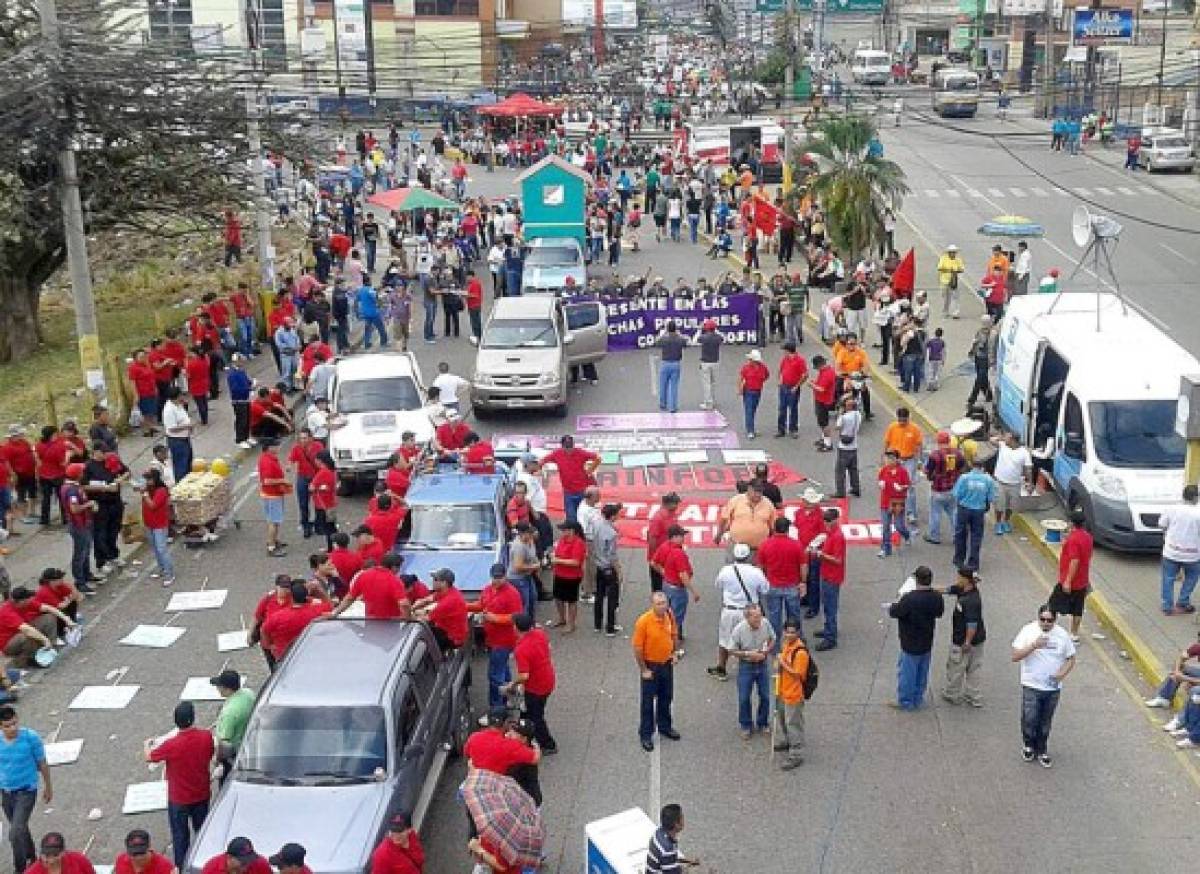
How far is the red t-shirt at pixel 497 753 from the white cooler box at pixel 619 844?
793 mm

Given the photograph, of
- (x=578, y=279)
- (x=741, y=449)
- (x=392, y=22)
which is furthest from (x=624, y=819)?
(x=392, y=22)

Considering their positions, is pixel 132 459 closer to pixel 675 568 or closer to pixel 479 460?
pixel 479 460

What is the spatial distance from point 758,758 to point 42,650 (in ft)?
23.3

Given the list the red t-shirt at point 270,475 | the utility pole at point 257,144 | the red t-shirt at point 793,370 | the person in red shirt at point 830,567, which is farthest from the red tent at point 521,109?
the person in red shirt at point 830,567

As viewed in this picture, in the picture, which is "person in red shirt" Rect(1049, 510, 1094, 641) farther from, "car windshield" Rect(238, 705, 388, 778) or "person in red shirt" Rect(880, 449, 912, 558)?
"car windshield" Rect(238, 705, 388, 778)

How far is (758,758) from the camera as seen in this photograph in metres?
Answer: 12.3

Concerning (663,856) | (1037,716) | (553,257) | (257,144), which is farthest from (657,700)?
(553,257)

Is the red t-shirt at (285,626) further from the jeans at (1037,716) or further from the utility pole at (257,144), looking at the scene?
the utility pole at (257,144)

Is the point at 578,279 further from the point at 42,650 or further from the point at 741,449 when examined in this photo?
the point at 42,650

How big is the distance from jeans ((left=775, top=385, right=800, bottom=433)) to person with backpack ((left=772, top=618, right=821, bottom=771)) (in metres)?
9.90

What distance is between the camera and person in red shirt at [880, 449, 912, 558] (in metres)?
16.5

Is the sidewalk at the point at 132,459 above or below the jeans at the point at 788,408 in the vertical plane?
below

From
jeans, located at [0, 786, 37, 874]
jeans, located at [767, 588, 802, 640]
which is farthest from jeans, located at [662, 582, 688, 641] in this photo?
jeans, located at [0, 786, 37, 874]

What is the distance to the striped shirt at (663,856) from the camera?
29.4ft
